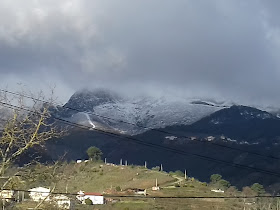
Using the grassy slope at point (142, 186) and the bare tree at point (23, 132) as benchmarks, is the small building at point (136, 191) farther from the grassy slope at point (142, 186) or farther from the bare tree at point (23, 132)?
the bare tree at point (23, 132)

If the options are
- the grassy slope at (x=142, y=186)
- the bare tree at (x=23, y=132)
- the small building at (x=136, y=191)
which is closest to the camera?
the bare tree at (x=23, y=132)

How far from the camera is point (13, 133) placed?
22219 millimetres

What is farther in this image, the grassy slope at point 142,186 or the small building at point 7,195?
the grassy slope at point 142,186

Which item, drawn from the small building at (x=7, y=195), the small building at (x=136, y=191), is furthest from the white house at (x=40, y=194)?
the small building at (x=136, y=191)

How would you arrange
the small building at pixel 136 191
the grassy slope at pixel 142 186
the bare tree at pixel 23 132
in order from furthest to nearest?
the small building at pixel 136 191 → the grassy slope at pixel 142 186 → the bare tree at pixel 23 132

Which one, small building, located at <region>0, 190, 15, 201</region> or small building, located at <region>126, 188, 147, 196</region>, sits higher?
small building, located at <region>126, 188, 147, 196</region>

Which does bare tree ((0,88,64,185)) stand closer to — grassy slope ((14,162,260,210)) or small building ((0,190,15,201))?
small building ((0,190,15,201))

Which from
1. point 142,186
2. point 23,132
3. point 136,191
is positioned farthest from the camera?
point 142,186

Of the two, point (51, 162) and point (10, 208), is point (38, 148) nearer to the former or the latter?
point (51, 162)

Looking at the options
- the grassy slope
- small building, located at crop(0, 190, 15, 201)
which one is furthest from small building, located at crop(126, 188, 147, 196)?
small building, located at crop(0, 190, 15, 201)

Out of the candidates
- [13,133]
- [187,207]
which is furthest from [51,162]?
[187,207]

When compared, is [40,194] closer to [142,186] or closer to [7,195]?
[7,195]

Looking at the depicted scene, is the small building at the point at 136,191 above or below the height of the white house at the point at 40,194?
above

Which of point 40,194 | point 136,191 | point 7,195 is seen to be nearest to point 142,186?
point 136,191
